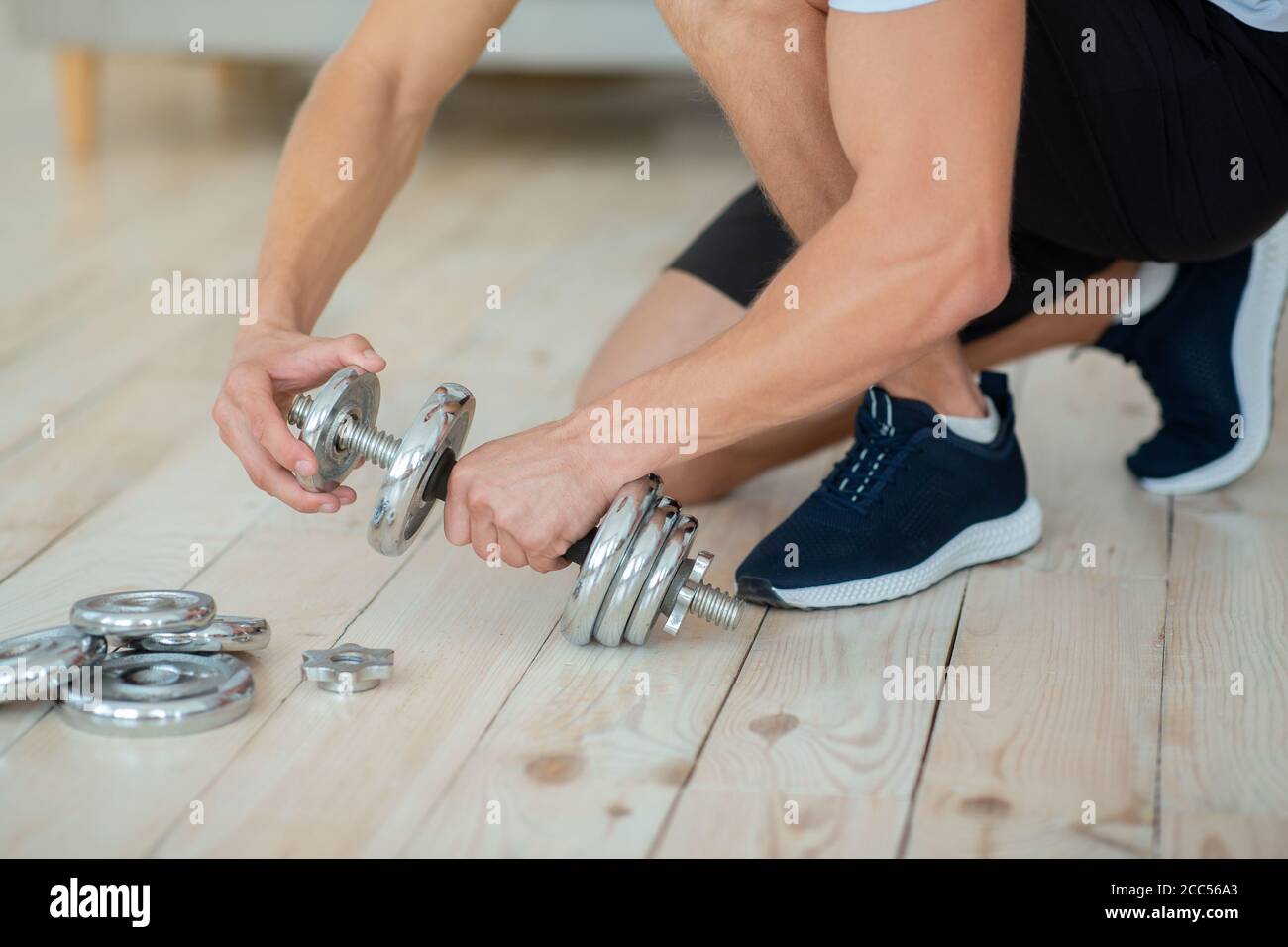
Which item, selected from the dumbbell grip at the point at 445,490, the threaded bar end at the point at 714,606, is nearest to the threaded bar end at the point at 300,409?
the dumbbell grip at the point at 445,490

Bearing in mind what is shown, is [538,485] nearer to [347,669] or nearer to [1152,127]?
[347,669]

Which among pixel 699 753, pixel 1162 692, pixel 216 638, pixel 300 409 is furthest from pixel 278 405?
pixel 1162 692

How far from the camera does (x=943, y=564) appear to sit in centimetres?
132

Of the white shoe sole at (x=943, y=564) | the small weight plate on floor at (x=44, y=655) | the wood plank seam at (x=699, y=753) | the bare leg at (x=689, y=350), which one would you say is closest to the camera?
the wood plank seam at (x=699, y=753)

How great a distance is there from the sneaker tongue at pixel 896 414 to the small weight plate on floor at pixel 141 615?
587mm

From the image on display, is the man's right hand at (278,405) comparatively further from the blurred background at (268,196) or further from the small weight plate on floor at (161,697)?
the blurred background at (268,196)

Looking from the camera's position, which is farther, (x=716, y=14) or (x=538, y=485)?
(x=716, y=14)

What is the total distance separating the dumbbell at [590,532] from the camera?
108 centimetres

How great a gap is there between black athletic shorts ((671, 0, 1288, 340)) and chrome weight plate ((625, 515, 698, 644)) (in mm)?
449

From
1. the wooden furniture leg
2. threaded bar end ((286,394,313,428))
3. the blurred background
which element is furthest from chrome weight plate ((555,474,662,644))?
the wooden furniture leg

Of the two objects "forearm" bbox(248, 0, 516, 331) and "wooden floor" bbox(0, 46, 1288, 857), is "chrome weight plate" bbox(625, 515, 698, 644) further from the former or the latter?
"forearm" bbox(248, 0, 516, 331)

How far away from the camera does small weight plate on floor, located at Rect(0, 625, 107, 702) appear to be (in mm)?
1037

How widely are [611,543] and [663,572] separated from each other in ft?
0.17

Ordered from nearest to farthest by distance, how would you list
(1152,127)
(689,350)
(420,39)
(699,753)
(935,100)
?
(935,100) < (699,753) < (1152,127) < (420,39) < (689,350)
